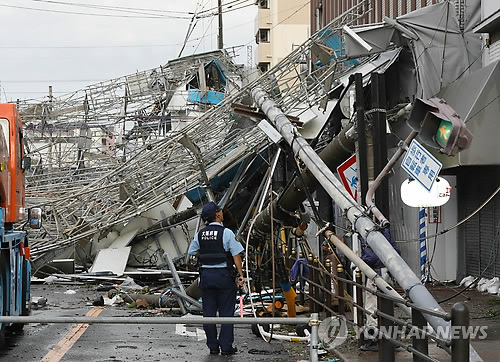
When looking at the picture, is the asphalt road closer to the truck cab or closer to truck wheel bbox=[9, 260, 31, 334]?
truck wheel bbox=[9, 260, 31, 334]

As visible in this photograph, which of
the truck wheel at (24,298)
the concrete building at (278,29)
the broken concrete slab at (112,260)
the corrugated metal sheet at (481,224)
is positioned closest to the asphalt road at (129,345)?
the truck wheel at (24,298)

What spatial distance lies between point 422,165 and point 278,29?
66.7 metres

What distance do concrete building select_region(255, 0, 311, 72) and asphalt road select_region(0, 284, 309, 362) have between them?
59794 mm

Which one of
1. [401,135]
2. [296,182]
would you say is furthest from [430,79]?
[296,182]

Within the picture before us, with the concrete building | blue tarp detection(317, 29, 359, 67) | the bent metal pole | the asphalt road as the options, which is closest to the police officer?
the asphalt road

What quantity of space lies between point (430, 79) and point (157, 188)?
9.99 m

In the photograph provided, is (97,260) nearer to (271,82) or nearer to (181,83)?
(271,82)

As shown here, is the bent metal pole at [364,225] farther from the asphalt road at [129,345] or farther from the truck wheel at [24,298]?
the truck wheel at [24,298]

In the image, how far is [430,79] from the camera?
52.8ft

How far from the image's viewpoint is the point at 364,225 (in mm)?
8891

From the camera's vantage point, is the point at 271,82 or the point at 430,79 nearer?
the point at 430,79

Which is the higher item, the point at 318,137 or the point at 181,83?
the point at 181,83

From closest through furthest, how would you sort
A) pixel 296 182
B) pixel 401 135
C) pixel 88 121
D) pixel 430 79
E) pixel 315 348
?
pixel 315 348
pixel 296 182
pixel 430 79
pixel 401 135
pixel 88 121

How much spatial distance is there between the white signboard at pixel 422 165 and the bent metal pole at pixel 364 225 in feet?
2.64
